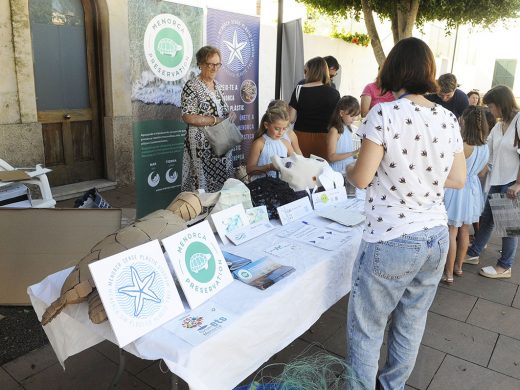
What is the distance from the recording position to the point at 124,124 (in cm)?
544

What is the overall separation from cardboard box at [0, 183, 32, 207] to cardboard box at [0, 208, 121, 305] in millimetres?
600

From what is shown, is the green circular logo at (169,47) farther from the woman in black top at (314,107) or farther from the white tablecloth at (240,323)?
the white tablecloth at (240,323)

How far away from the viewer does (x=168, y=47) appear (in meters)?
3.65

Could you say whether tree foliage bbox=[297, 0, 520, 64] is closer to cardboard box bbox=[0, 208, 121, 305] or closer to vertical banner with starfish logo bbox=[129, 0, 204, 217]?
vertical banner with starfish logo bbox=[129, 0, 204, 217]

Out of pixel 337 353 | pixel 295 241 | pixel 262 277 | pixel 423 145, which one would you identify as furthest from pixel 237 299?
pixel 337 353

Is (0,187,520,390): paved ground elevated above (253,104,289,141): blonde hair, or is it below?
below

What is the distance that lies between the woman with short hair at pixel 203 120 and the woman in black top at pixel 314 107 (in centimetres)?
65

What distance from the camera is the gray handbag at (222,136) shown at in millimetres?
3402

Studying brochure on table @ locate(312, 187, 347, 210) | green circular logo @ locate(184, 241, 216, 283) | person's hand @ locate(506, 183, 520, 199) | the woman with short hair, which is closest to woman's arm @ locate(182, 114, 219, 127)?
the woman with short hair

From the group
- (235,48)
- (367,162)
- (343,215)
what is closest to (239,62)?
(235,48)

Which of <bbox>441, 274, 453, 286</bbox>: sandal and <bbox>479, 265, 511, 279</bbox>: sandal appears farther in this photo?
<bbox>479, 265, 511, 279</bbox>: sandal

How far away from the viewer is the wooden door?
187 inches

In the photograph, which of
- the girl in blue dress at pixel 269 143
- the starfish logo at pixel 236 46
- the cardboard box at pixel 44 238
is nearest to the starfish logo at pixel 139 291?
the cardboard box at pixel 44 238

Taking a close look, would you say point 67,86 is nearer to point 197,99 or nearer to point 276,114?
point 197,99
